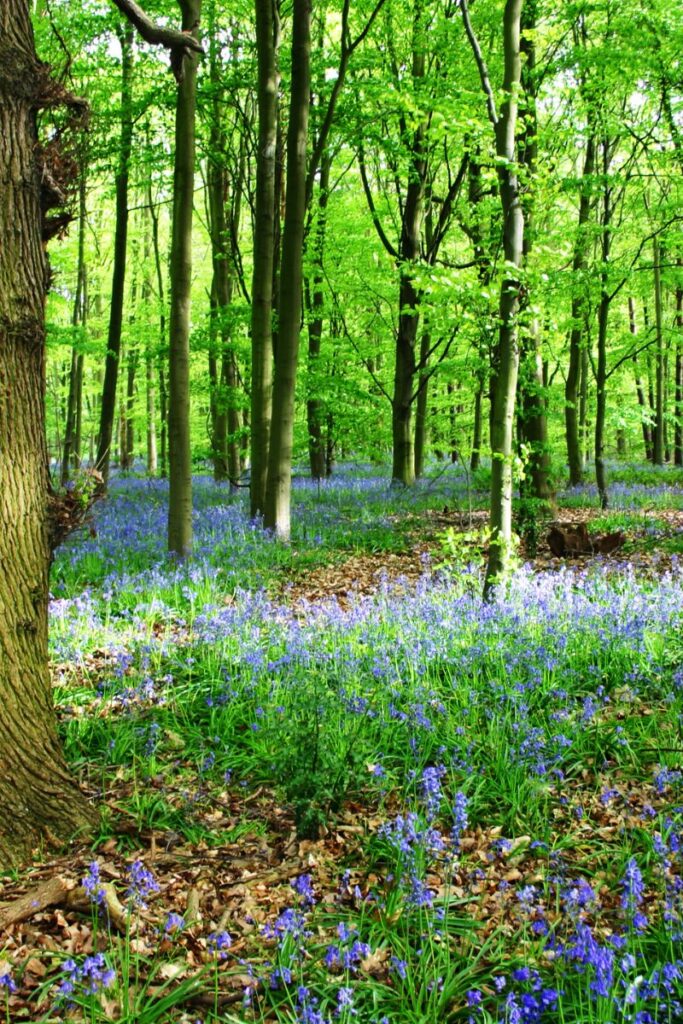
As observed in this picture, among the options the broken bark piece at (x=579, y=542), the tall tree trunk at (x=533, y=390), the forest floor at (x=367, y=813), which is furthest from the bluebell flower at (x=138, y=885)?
the broken bark piece at (x=579, y=542)

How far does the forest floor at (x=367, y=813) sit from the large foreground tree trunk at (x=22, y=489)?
28cm

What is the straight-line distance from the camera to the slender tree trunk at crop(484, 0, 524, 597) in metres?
6.30

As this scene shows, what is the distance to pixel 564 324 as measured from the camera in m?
11.6

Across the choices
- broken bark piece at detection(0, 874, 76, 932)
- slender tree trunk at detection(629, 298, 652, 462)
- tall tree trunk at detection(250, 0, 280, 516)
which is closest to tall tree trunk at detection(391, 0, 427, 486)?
slender tree trunk at detection(629, 298, 652, 462)

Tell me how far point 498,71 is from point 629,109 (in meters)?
3.96

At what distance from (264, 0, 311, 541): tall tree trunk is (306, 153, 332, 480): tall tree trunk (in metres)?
5.57

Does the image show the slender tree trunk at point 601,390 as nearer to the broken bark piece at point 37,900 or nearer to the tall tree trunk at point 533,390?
the tall tree trunk at point 533,390

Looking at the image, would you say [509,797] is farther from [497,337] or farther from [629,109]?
[629,109]

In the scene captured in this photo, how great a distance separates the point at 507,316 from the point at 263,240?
189 inches

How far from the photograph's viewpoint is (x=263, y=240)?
9.86 metres

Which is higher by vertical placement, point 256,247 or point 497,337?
point 256,247

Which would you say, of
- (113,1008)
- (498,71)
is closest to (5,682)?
(113,1008)

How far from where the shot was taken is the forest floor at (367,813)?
235 centimetres

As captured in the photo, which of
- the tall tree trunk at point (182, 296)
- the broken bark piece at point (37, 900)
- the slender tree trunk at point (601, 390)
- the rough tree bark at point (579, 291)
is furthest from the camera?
the slender tree trunk at point (601, 390)
